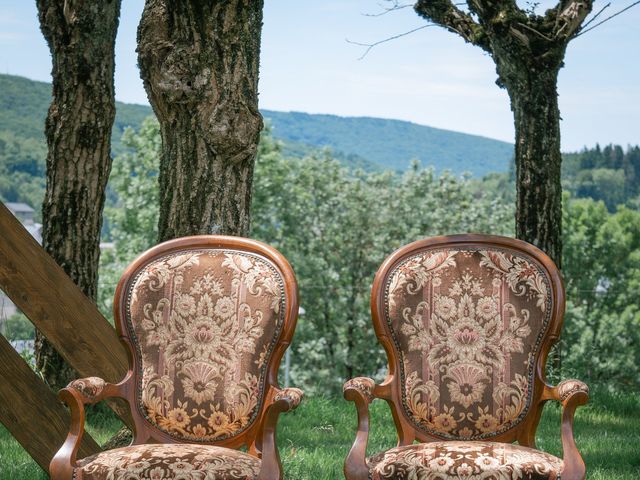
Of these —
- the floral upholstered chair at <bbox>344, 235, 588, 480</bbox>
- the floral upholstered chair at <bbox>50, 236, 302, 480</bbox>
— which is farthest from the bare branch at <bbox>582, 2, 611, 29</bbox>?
the floral upholstered chair at <bbox>50, 236, 302, 480</bbox>

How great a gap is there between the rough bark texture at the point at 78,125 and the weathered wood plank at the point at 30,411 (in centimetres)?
203

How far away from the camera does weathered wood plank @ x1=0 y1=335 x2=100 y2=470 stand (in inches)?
135

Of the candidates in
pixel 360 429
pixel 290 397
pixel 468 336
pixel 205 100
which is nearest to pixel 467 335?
pixel 468 336

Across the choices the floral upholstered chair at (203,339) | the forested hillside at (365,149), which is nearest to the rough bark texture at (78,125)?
the floral upholstered chair at (203,339)

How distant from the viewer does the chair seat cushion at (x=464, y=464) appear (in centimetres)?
267

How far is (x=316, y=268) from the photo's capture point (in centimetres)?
2234

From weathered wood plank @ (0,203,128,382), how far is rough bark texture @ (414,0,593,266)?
12.1 ft

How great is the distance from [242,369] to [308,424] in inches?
103

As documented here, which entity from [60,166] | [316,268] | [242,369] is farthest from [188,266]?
[316,268]

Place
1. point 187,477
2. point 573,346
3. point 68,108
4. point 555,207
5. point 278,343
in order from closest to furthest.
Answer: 1. point 187,477
2. point 278,343
3. point 68,108
4. point 555,207
5. point 573,346

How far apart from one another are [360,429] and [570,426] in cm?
63

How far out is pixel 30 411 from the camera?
3455 mm

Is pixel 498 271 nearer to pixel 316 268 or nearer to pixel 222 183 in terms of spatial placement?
pixel 222 183

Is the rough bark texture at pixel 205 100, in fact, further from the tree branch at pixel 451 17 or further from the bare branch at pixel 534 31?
the tree branch at pixel 451 17
